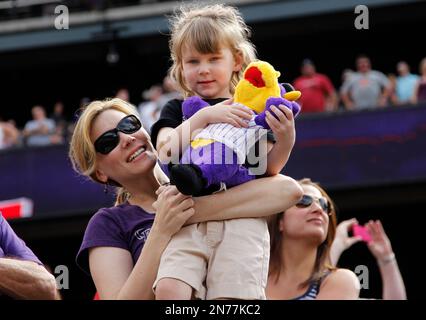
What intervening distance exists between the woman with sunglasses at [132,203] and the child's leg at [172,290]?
0.11 metres

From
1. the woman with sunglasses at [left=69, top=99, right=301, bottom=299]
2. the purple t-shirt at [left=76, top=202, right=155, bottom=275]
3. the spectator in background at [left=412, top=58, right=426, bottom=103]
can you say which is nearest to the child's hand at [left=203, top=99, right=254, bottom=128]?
the woman with sunglasses at [left=69, top=99, right=301, bottom=299]

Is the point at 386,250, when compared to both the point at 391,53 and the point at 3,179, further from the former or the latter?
the point at 391,53

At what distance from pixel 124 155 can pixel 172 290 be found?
78 centimetres

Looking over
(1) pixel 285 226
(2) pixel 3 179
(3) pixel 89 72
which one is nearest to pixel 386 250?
(1) pixel 285 226

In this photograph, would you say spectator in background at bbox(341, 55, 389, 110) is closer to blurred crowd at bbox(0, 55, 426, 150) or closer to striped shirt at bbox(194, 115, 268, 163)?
blurred crowd at bbox(0, 55, 426, 150)

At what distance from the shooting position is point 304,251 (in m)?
5.23

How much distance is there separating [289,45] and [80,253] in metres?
17.3

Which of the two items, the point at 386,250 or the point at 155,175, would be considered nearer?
the point at 155,175

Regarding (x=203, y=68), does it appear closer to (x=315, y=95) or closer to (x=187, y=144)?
(x=187, y=144)

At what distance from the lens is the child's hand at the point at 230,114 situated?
3646mm

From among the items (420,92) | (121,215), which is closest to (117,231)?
(121,215)

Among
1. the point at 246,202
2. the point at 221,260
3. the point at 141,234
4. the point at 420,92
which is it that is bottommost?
the point at 221,260

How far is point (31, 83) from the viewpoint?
22.2 metres

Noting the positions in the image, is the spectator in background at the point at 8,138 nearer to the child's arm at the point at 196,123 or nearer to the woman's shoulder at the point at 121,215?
the woman's shoulder at the point at 121,215
